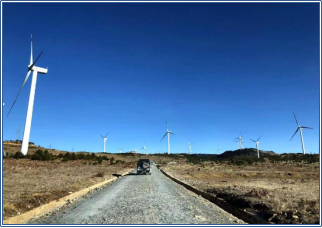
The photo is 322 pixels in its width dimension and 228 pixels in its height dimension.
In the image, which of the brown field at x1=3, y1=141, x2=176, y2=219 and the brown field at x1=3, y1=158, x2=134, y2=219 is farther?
the brown field at x1=3, y1=141, x2=176, y2=219

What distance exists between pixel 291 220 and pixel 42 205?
404 inches

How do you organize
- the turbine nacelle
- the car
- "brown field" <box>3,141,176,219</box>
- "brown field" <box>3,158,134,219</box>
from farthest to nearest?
the turbine nacelle → the car → "brown field" <box>3,141,176,219</box> → "brown field" <box>3,158,134,219</box>

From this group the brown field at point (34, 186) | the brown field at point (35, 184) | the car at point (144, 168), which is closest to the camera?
the brown field at point (34, 186)

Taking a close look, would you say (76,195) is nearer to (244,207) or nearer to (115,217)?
(115,217)

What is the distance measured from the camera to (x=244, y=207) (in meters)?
13.2

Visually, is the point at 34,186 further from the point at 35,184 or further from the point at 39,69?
the point at 39,69

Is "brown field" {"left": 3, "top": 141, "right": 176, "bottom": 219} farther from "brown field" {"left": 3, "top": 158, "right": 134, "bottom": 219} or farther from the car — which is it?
the car

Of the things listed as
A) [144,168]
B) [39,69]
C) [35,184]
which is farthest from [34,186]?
[39,69]

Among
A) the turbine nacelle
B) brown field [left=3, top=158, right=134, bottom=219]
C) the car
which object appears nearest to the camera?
brown field [left=3, top=158, right=134, bottom=219]

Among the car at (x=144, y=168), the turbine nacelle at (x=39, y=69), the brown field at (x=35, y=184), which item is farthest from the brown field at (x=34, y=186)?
the turbine nacelle at (x=39, y=69)

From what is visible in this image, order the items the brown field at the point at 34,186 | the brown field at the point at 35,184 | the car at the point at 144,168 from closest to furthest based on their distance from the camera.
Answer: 1. the brown field at the point at 34,186
2. the brown field at the point at 35,184
3. the car at the point at 144,168

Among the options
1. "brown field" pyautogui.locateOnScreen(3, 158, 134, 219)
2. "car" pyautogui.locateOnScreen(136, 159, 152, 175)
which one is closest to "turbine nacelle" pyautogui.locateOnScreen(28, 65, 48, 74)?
"brown field" pyautogui.locateOnScreen(3, 158, 134, 219)

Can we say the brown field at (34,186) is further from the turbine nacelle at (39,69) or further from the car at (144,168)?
the turbine nacelle at (39,69)

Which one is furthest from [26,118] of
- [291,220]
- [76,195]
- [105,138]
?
[105,138]
